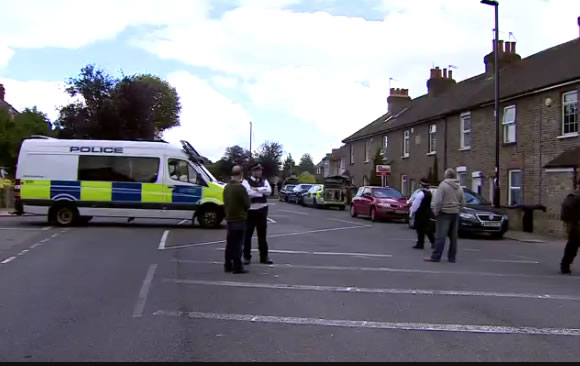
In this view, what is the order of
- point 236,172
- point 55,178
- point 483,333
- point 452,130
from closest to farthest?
point 483,333 < point 236,172 < point 55,178 < point 452,130

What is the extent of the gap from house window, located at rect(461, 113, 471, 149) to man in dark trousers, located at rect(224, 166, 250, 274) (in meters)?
21.0

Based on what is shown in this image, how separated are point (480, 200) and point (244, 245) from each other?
11.4m

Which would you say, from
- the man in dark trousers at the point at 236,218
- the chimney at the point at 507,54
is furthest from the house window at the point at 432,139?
the man in dark trousers at the point at 236,218

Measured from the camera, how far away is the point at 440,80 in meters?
37.4

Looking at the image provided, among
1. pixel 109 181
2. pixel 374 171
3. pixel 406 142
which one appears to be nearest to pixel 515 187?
pixel 406 142

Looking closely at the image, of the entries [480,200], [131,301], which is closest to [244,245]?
[131,301]

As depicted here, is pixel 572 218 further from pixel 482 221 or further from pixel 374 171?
pixel 374 171

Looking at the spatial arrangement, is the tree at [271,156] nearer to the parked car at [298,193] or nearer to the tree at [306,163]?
the parked car at [298,193]

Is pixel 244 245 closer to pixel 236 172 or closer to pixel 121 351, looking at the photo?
pixel 236 172

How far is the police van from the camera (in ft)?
58.5

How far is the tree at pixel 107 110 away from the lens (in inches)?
1609

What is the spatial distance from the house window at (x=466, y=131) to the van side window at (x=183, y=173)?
15329 mm

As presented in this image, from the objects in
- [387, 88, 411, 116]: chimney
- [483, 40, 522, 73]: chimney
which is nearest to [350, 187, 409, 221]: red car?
[483, 40, 522, 73]: chimney

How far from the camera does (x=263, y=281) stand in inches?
349
